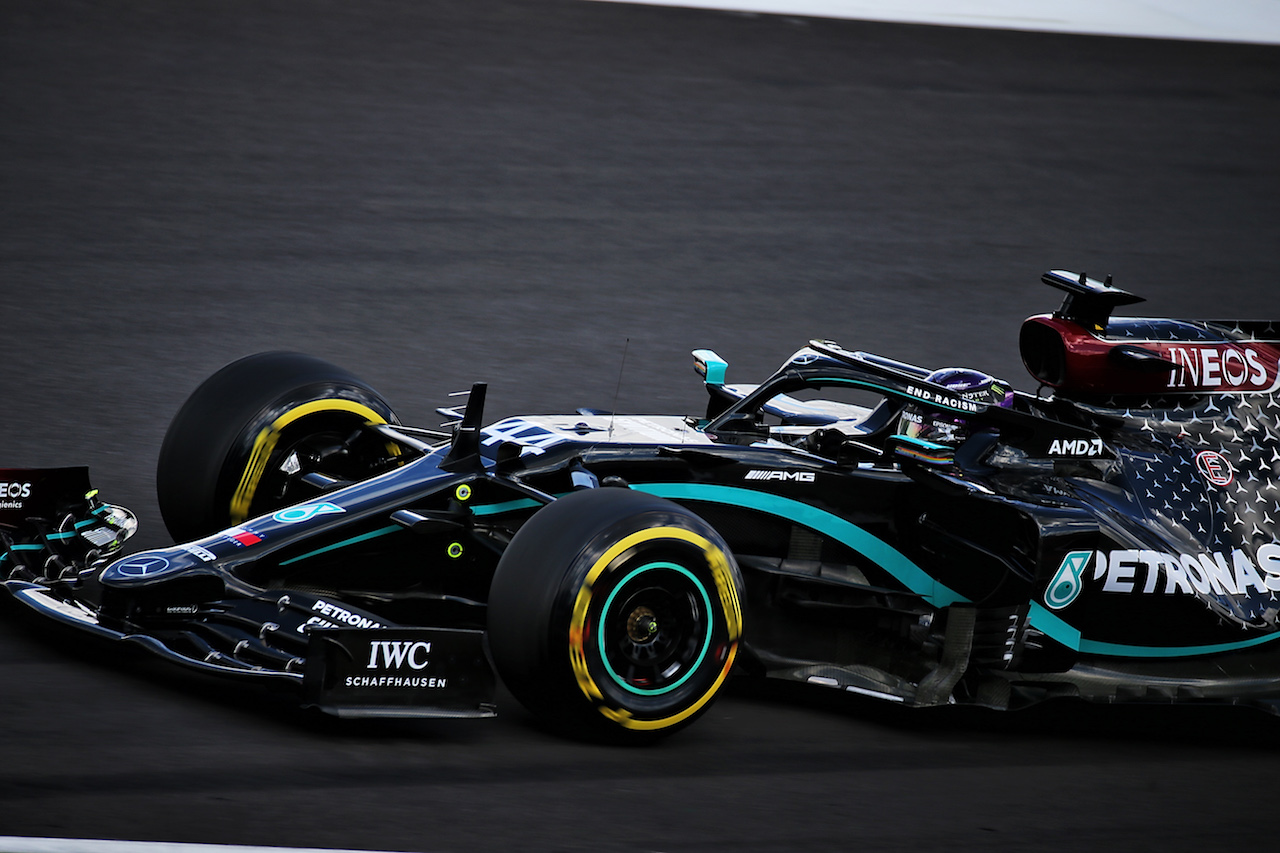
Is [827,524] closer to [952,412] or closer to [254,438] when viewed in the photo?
[952,412]

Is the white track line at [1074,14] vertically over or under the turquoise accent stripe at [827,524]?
over

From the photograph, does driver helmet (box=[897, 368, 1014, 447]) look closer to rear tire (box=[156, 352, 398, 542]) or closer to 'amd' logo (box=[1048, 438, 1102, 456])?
'amd' logo (box=[1048, 438, 1102, 456])

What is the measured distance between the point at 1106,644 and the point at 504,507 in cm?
226

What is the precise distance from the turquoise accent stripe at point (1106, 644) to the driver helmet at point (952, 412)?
82cm

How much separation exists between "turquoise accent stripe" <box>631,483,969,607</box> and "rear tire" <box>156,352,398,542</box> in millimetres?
1361

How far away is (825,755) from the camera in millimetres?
5328

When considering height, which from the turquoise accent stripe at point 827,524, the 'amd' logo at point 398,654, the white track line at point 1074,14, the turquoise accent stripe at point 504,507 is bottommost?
the 'amd' logo at point 398,654

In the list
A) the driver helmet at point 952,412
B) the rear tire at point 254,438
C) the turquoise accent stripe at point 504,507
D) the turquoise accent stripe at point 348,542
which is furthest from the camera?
the rear tire at point 254,438

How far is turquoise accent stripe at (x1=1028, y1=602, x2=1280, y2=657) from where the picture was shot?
231 inches

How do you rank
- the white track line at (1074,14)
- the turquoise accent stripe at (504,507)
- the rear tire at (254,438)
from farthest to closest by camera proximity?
the white track line at (1074,14) → the rear tire at (254,438) → the turquoise accent stripe at (504,507)

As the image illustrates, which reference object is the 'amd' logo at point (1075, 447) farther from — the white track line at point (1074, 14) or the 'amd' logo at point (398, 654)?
the white track line at point (1074, 14)

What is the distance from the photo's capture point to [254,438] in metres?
6.45

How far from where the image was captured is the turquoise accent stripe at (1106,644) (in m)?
5.88

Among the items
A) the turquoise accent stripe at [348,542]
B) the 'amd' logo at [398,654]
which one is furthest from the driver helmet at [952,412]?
the 'amd' logo at [398,654]
